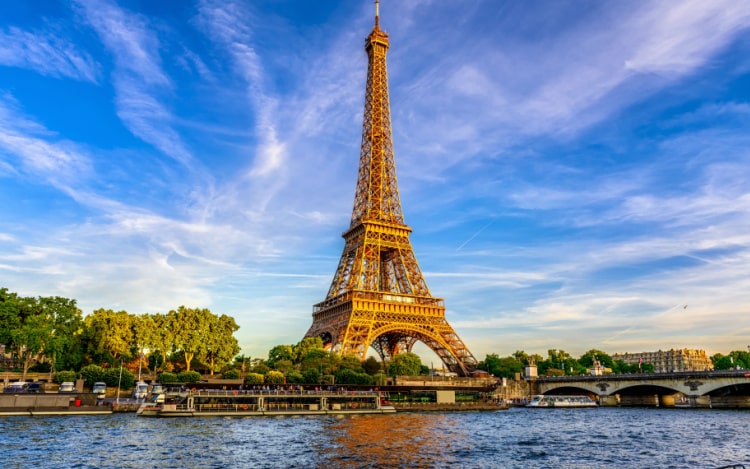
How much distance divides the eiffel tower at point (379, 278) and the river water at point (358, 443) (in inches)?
1287

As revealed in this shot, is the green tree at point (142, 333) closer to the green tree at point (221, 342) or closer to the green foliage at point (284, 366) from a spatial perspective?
the green tree at point (221, 342)

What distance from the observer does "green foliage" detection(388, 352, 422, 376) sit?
324 ft

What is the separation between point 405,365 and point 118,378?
46427 mm

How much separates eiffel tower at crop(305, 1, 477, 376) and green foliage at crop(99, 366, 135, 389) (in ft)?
104

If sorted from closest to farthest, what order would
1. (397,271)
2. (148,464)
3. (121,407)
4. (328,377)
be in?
(148,464)
(121,407)
(328,377)
(397,271)

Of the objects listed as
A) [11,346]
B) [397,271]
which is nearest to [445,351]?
[397,271]

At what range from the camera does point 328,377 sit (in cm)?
8594

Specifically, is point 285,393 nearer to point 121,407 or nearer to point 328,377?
point 328,377

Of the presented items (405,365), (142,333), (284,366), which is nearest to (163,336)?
(142,333)

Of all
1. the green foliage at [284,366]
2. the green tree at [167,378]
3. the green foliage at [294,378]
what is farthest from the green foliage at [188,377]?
the green foliage at [284,366]

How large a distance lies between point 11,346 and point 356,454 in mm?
78203

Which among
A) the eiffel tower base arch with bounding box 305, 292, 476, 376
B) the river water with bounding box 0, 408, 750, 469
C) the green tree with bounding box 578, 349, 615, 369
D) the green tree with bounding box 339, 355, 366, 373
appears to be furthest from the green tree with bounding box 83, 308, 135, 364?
the green tree with bounding box 578, 349, 615, 369

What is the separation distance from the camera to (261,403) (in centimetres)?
7112

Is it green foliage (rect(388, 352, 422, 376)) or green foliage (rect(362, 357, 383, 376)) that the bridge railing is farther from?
green foliage (rect(362, 357, 383, 376))
